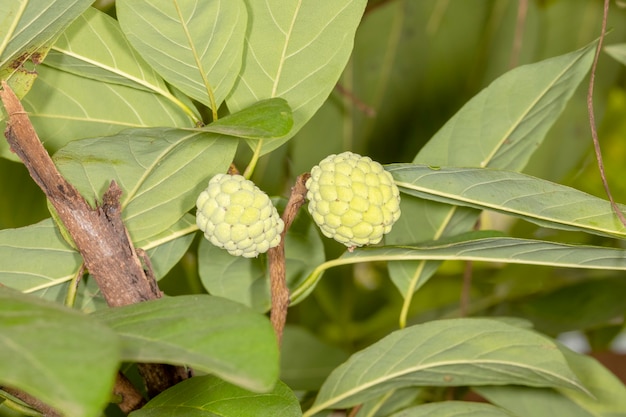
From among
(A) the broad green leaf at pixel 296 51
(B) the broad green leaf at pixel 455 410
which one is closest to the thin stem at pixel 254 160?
(A) the broad green leaf at pixel 296 51

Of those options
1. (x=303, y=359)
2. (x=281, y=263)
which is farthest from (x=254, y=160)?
(x=303, y=359)

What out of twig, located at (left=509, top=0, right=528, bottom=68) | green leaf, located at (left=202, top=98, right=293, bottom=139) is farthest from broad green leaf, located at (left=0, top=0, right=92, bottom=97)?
twig, located at (left=509, top=0, right=528, bottom=68)

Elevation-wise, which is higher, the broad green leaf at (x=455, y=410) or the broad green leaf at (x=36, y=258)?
the broad green leaf at (x=36, y=258)

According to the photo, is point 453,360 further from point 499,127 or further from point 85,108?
point 85,108

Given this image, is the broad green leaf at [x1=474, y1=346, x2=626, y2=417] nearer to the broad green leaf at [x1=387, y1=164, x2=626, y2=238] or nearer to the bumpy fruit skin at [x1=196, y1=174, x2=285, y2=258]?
the broad green leaf at [x1=387, y1=164, x2=626, y2=238]

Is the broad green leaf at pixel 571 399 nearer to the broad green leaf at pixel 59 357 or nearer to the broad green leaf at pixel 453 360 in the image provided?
the broad green leaf at pixel 453 360

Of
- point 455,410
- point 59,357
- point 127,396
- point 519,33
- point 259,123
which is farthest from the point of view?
point 519,33
